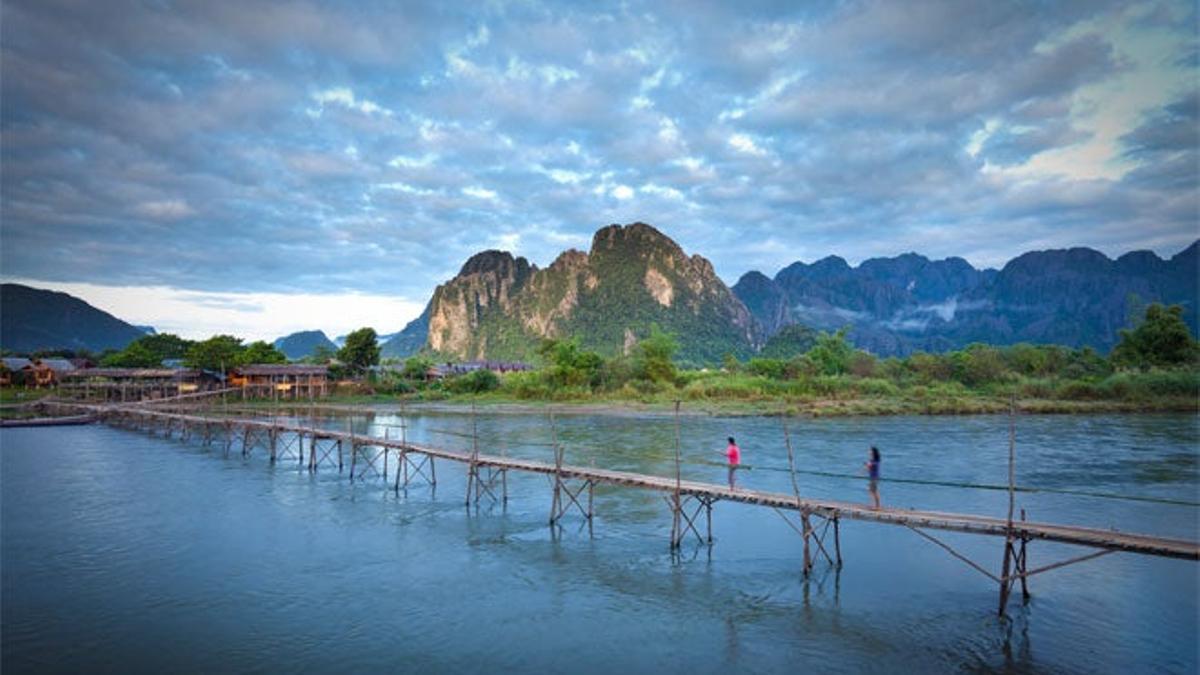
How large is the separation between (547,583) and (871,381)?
55.1 m

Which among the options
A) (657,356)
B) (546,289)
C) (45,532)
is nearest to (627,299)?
(546,289)

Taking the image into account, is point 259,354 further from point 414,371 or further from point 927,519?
point 927,519

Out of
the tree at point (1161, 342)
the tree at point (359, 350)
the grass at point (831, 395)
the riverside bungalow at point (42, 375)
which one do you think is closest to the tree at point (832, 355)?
the grass at point (831, 395)

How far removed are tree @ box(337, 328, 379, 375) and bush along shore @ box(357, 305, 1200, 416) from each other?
2.83 m

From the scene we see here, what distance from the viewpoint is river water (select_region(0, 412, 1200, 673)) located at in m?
13.1

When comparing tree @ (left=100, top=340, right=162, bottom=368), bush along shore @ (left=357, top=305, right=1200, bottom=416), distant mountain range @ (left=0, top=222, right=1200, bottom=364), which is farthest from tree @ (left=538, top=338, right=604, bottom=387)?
distant mountain range @ (left=0, top=222, right=1200, bottom=364)

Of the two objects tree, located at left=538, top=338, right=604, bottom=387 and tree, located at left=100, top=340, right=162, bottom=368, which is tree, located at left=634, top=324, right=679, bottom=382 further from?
tree, located at left=100, top=340, right=162, bottom=368

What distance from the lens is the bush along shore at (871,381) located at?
178ft

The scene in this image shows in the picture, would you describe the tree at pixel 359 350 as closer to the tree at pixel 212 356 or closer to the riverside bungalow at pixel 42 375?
the tree at pixel 212 356

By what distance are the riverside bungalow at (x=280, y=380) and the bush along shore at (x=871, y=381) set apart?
21.5 feet

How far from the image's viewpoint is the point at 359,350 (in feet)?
261

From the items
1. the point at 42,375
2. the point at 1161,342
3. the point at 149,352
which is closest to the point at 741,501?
the point at 1161,342

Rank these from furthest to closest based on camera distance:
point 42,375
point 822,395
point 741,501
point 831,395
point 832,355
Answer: point 42,375 < point 832,355 < point 822,395 < point 831,395 < point 741,501

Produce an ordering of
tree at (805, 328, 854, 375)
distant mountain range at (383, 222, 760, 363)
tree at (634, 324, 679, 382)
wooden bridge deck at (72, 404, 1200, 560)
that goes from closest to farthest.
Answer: wooden bridge deck at (72, 404, 1200, 560) → tree at (634, 324, 679, 382) → tree at (805, 328, 854, 375) → distant mountain range at (383, 222, 760, 363)
